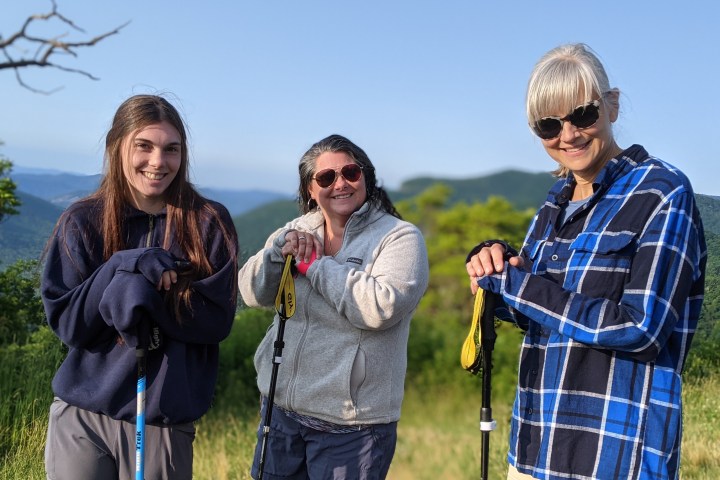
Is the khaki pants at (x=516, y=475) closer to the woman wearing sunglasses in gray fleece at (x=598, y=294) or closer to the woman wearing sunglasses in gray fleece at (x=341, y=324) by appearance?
the woman wearing sunglasses in gray fleece at (x=598, y=294)

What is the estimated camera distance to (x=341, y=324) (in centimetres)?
330

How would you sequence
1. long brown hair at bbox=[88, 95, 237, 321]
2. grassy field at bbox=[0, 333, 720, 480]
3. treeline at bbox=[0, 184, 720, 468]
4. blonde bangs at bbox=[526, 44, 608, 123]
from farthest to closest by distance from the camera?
treeline at bbox=[0, 184, 720, 468] → grassy field at bbox=[0, 333, 720, 480] → long brown hair at bbox=[88, 95, 237, 321] → blonde bangs at bbox=[526, 44, 608, 123]

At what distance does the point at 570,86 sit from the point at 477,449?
15.8 ft

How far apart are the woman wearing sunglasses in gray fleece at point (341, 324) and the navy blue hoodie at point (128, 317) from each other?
1.19 feet

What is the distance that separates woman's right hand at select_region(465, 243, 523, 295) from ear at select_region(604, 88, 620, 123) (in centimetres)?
54

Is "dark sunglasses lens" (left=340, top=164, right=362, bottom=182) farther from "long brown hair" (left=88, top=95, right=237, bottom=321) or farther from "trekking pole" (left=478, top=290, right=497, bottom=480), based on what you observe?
"trekking pole" (left=478, top=290, right=497, bottom=480)

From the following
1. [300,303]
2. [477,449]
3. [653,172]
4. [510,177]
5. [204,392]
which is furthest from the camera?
[510,177]

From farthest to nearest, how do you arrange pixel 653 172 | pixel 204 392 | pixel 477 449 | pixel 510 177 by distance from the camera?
pixel 510 177, pixel 477 449, pixel 204 392, pixel 653 172

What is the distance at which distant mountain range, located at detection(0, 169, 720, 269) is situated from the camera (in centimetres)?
409

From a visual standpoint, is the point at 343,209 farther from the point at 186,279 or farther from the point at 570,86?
the point at 570,86

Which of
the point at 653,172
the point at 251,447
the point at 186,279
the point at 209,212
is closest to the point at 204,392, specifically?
the point at 186,279

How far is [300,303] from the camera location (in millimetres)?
3385

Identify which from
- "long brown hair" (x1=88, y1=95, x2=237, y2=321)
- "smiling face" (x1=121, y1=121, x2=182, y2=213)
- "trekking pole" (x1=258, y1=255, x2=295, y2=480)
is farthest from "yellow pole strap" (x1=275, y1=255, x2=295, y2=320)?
"smiling face" (x1=121, y1=121, x2=182, y2=213)

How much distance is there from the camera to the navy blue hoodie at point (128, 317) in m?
2.89
